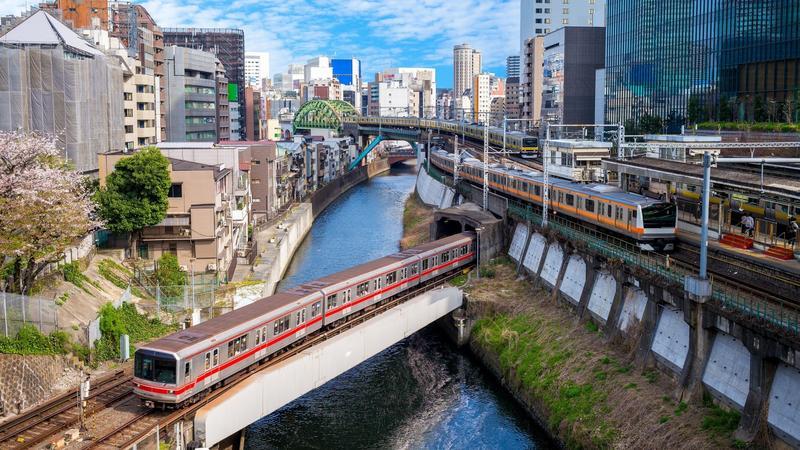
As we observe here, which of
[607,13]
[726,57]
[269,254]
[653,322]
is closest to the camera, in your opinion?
[653,322]

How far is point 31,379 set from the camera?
2394cm

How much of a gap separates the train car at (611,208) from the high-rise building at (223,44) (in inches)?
3182

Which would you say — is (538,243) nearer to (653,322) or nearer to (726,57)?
(653,322)

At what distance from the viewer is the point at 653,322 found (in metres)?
26.3

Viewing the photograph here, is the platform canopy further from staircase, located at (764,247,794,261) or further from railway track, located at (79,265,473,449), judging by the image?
staircase, located at (764,247,794,261)

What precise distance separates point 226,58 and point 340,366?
10262cm

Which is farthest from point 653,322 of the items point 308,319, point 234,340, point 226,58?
point 226,58

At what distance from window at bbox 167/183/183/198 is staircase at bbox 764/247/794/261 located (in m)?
25.1

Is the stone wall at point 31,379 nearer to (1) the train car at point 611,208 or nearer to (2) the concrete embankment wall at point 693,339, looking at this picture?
(2) the concrete embankment wall at point 693,339

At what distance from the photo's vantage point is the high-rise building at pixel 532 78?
11738 cm

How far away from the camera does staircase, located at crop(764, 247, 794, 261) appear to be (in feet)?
89.1

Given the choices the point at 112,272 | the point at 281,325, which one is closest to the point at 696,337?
the point at 281,325

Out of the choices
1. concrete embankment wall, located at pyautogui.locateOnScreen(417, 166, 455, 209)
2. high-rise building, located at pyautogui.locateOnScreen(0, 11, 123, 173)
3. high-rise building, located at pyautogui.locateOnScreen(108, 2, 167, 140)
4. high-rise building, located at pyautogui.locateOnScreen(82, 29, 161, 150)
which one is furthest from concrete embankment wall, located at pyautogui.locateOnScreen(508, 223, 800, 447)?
high-rise building, located at pyautogui.locateOnScreen(108, 2, 167, 140)

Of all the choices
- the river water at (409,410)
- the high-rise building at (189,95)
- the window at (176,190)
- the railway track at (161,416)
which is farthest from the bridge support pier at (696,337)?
the high-rise building at (189,95)
